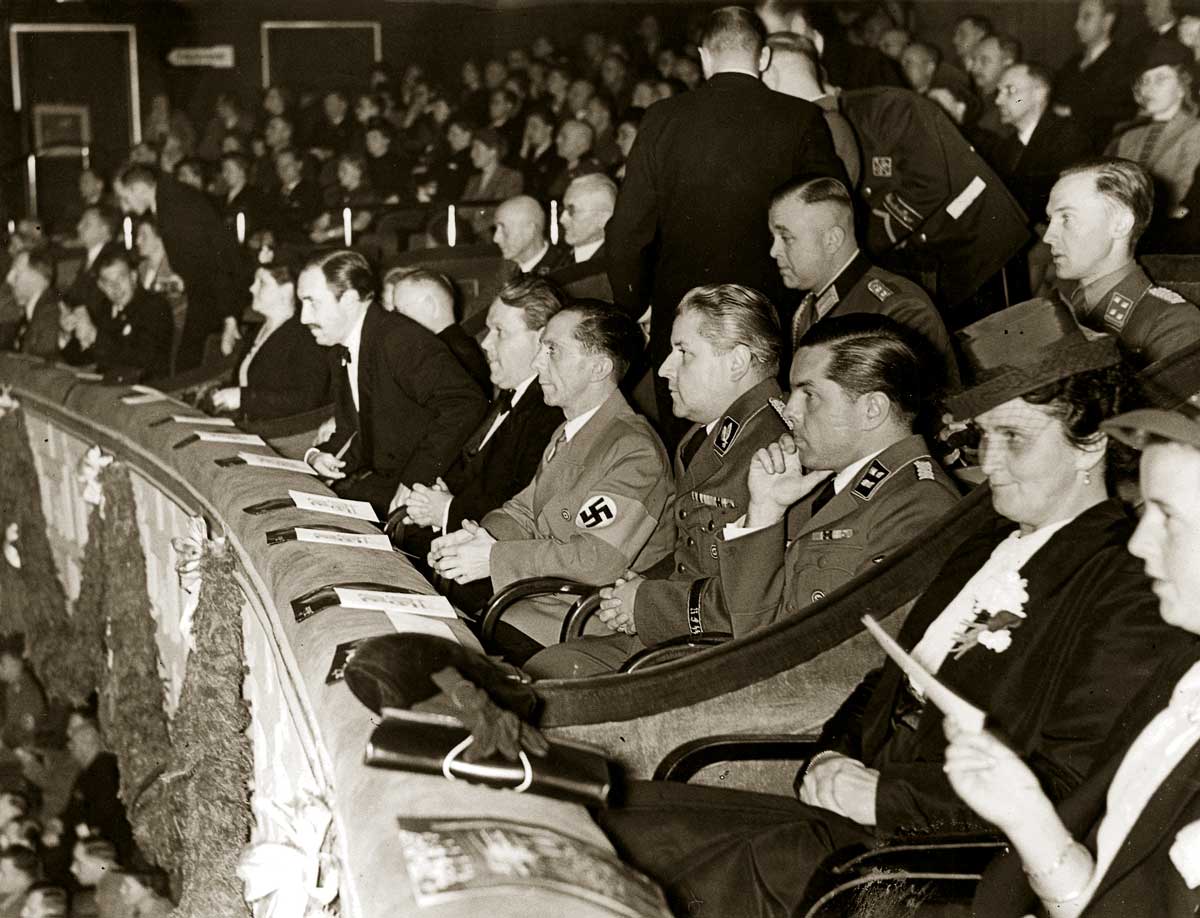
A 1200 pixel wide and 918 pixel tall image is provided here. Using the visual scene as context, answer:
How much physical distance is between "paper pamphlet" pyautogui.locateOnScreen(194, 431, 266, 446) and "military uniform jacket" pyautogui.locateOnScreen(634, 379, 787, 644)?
73.6 inches

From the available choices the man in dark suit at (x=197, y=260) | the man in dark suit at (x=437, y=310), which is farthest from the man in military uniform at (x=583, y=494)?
the man in dark suit at (x=197, y=260)

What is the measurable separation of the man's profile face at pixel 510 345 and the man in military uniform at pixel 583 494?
0.41 metres

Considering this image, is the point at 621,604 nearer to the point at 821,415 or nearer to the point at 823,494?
the point at 823,494

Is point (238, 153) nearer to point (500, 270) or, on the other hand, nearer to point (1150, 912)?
point (500, 270)

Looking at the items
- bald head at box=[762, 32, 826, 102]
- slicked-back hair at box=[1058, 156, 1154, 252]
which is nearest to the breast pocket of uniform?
slicked-back hair at box=[1058, 156, 1154, 252]

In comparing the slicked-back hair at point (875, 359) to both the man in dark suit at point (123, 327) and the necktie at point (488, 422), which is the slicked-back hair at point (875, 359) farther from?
the man in dark suit at point (123, 327)

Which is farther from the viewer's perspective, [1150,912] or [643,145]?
[643,145]

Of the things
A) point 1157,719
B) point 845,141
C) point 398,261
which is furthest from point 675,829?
point 398,261

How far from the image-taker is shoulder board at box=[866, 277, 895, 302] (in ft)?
12.4

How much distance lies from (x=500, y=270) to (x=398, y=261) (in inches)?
33.7

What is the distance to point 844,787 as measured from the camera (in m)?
2.41

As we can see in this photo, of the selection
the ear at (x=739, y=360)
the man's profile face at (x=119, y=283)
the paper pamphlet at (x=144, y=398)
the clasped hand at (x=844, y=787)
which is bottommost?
the man's profile face at (x=119, y=283)

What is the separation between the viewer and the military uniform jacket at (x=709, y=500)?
10.9 ft

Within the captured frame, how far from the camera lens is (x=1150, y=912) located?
1.75 m
